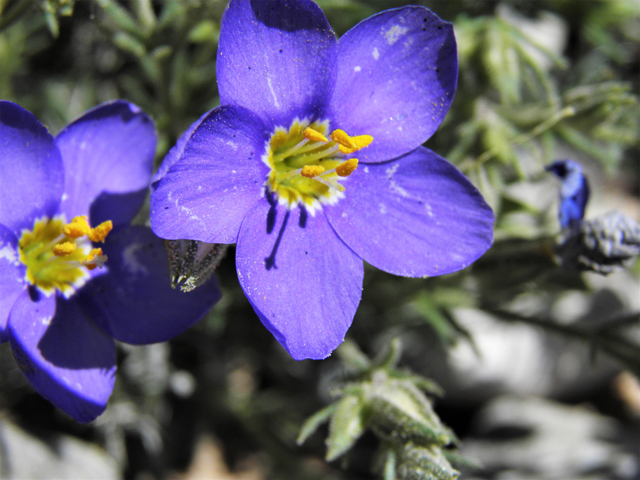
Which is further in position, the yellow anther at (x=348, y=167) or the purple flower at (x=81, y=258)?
the yellow anther at (x=348, y=167)

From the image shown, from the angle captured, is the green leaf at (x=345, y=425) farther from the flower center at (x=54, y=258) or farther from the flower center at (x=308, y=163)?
the flower center at (x=54, y=258)

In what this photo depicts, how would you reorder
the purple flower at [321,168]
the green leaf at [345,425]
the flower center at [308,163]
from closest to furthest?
the purple flower at [321,168]
the flower center at [308,163]
the green leaf at [345,425]

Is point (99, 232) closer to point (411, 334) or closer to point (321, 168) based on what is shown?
point (321, 168)

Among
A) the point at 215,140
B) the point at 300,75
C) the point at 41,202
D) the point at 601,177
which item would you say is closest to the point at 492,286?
the point at 300,75

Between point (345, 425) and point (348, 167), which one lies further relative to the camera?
point (345, 425)

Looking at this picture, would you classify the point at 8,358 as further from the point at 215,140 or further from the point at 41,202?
the point at 215,140

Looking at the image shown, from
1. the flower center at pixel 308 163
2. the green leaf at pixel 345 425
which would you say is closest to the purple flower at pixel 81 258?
the flower center at pixel 308 163

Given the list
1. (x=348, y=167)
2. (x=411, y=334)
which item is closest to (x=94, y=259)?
(x=348, y=167)
